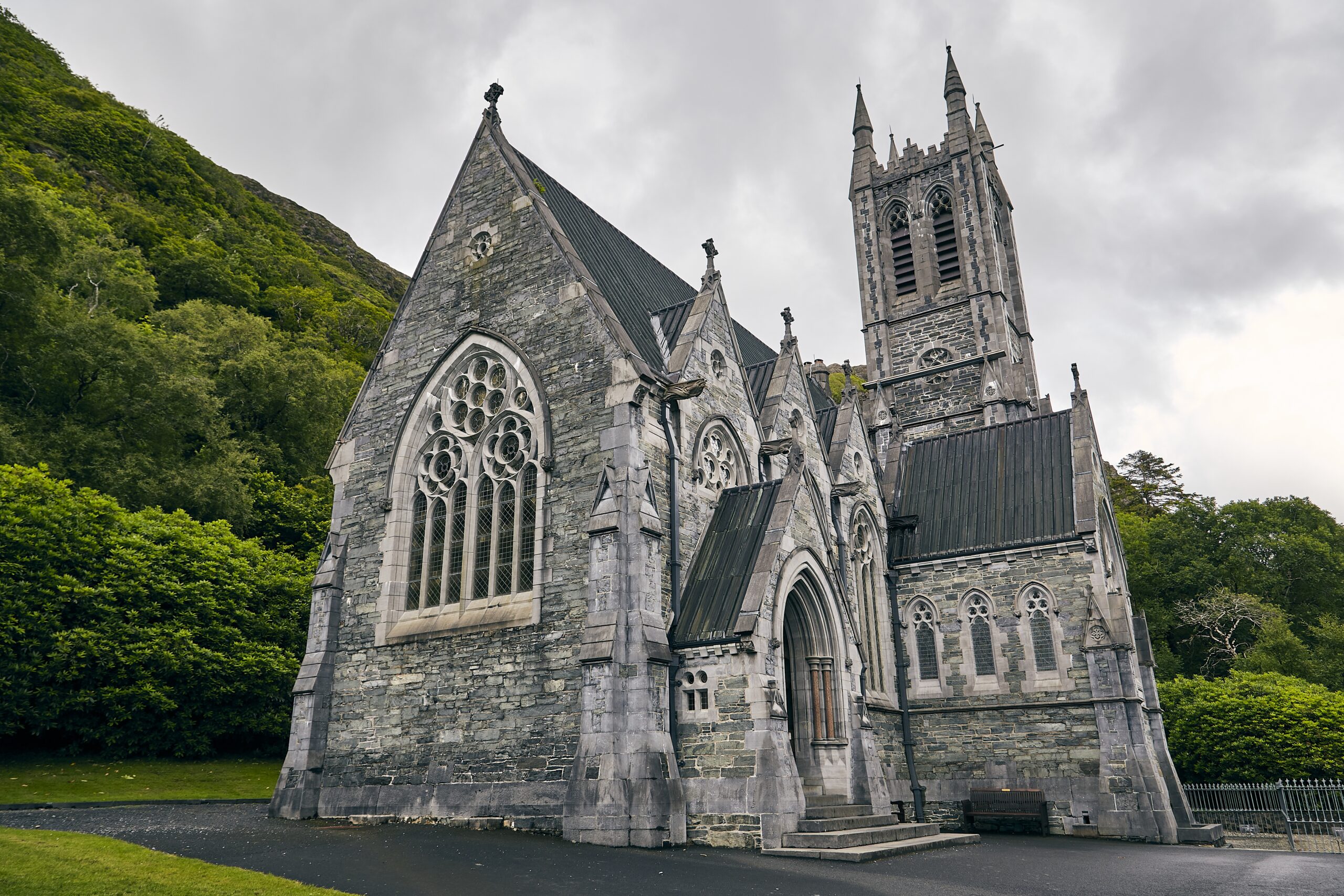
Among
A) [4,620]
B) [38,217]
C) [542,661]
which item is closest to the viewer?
[542,661]

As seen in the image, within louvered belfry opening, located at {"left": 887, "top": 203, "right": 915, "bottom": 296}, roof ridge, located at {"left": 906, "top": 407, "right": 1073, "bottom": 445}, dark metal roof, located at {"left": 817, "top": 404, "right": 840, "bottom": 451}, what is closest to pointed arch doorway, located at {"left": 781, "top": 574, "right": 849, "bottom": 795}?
dark metal roof, located at {"left": 817, "top": 404, "right": 840, "bottom": 451}

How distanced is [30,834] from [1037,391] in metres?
36.8

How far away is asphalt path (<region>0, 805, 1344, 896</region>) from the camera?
383 inches

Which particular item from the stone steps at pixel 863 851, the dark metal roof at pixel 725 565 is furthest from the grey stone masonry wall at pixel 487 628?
the stone steps at pixel 863 851

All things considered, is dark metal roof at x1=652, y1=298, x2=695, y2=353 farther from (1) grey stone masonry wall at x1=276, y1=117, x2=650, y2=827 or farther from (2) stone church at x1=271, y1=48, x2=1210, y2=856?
(1) grey stone masonry wall at x1=276, y1=117, x2=650, y2=827

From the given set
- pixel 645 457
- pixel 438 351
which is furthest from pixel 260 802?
pixel 645 457

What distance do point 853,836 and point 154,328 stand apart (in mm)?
38019

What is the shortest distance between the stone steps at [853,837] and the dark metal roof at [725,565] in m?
3.09

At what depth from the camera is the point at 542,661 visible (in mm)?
14836

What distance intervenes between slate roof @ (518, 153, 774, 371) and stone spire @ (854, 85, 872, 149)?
21.6 m

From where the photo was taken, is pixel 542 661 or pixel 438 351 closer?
pixel 542 661

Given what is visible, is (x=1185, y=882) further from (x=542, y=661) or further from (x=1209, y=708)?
(x=1209, y=708)

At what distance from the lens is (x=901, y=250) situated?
39562mm

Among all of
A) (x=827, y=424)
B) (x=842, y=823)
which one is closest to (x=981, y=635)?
(x=827, y=424)
